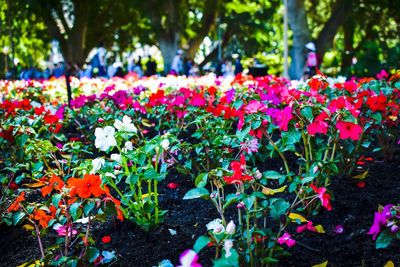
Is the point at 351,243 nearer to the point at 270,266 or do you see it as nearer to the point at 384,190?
the point at 270,266

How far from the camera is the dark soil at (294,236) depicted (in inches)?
90.0

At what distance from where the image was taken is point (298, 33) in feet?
44.5

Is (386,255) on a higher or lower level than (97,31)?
lower

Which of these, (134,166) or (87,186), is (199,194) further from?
(134,166)

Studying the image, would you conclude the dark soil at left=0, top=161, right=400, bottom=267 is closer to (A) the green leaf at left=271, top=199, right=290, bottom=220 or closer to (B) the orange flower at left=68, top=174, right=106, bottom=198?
(A) the green leaf at left=271, top=199, right=290, bottom=220

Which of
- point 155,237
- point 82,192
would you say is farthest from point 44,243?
point 82,192

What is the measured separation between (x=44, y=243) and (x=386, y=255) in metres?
1.53

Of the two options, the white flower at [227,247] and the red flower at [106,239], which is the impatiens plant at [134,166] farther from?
the white flower at [227,247]

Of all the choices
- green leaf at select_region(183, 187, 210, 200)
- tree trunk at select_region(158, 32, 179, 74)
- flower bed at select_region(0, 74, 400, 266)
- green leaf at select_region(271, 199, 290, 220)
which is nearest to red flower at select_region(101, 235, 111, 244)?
flower bed at select_region(0, 74, 400, 266)

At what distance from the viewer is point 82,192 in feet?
6.32

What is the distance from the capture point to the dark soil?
7.50ft

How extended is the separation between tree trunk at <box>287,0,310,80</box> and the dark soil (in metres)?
10.3

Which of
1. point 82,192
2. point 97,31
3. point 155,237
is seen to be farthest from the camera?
point 97,31

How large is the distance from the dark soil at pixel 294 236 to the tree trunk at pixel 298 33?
10320 mm
